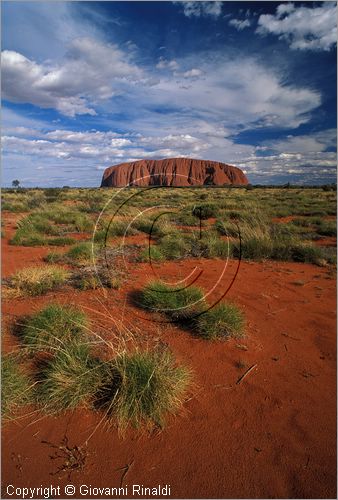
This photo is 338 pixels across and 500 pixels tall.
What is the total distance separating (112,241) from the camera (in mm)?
11406

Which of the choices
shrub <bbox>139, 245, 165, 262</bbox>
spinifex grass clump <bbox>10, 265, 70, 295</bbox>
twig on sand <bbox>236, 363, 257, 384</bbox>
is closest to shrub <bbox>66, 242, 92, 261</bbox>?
shrub <bbox>139, 245, 165, 262</bbox>

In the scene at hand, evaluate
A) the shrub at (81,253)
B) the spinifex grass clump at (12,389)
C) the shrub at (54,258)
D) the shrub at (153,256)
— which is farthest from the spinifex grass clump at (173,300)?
the shrub at (54,258)

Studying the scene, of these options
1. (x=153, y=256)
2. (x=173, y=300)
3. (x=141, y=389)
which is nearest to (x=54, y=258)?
(x=153, y=256)

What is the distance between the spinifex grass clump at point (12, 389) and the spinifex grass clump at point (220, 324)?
2.29m

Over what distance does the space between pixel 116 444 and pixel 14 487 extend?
2.60ft

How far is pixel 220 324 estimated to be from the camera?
15.0 ft

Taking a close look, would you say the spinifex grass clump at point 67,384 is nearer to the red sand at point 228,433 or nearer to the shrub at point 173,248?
the red sand at point 228,433

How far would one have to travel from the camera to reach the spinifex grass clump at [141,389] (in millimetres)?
2961

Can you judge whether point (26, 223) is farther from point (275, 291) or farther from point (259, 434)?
point (259, 434)

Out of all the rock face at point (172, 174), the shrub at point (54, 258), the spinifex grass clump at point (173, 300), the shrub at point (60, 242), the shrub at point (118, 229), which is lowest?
the spinifex grass clump at point (173, 300)

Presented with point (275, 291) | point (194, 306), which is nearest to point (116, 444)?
→ point (194, 306)

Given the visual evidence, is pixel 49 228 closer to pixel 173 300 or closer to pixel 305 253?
pixel 173 300

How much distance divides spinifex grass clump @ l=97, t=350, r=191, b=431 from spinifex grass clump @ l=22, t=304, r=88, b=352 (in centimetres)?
90

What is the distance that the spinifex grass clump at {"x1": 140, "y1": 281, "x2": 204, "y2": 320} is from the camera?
16.6ft
